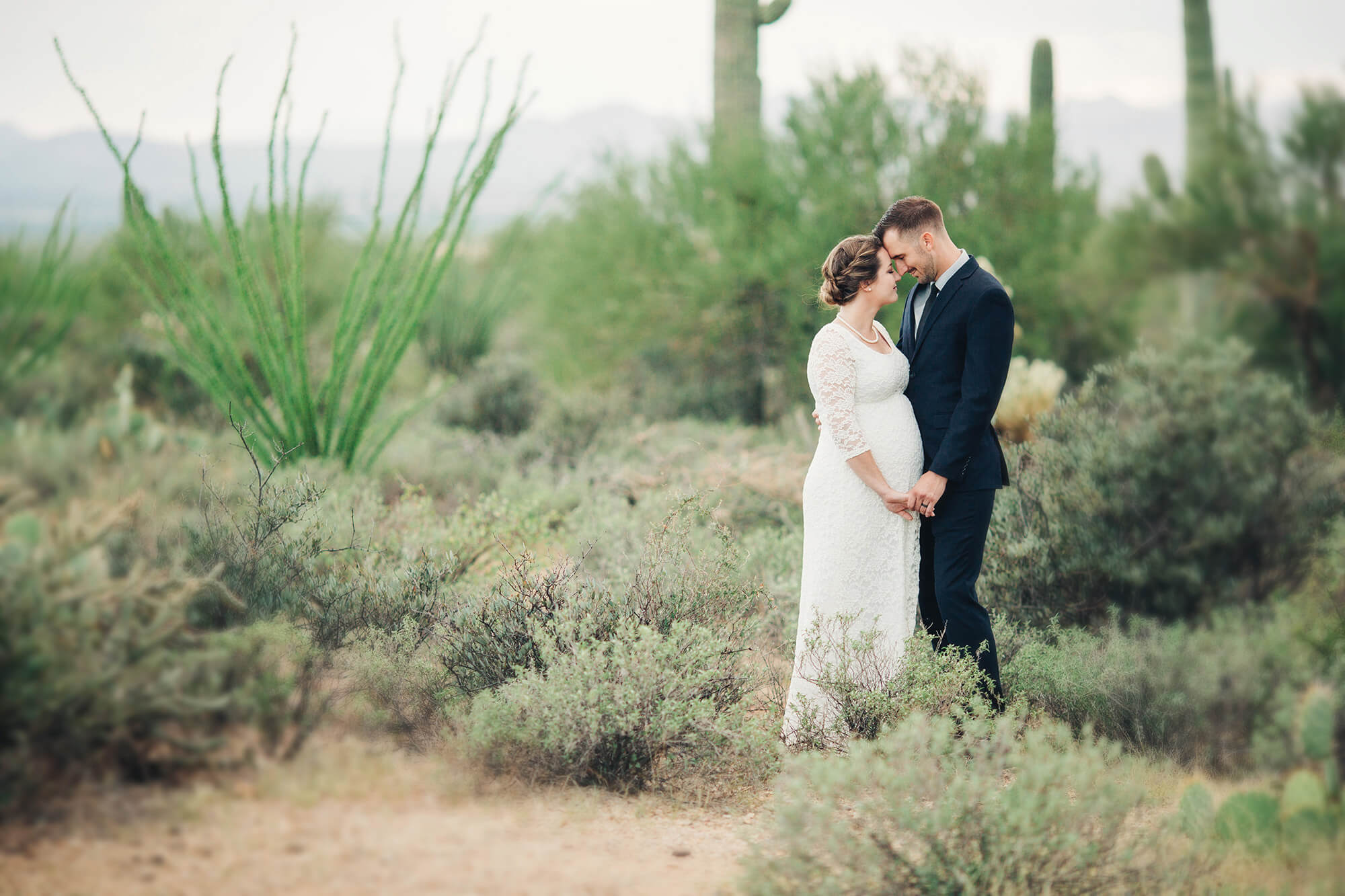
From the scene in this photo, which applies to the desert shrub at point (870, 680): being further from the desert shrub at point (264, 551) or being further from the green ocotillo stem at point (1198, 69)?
the green ocotillo stem at point (1198, 69)

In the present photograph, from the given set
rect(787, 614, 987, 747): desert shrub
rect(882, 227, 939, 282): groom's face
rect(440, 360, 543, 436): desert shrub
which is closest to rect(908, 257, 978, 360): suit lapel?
rect(882, 227, 939, 282): groom's face

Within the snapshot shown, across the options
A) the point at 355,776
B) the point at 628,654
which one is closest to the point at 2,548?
the point at 355,776

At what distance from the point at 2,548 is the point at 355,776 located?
1.15 meters

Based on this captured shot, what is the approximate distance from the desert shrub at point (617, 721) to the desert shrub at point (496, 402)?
277 inches

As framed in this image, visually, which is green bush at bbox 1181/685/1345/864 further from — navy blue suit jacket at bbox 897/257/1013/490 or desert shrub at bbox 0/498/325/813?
desert shrub at bbox 0/498/325/813

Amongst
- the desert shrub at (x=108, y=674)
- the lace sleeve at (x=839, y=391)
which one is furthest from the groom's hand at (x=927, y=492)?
the desert shrub at (x=108, y=674)

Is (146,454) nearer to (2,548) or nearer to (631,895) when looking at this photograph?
(2,548)

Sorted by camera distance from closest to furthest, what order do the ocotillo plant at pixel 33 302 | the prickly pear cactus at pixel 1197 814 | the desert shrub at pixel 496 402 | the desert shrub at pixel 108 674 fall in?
the desert shrub at pixel 108 674 < the prickly pear cactus at pixel 1197 814 < the ocotillo plant at pixel 33 302 < the desert shrub at pixel 496 402

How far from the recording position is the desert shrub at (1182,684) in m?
3.02

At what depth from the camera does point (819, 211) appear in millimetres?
10680

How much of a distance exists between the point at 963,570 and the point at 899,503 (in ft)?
1.22

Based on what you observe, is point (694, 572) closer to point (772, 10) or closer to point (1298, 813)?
point (1298, 813)

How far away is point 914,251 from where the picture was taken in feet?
12.9

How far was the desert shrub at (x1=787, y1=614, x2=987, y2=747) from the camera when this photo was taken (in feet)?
12.0
